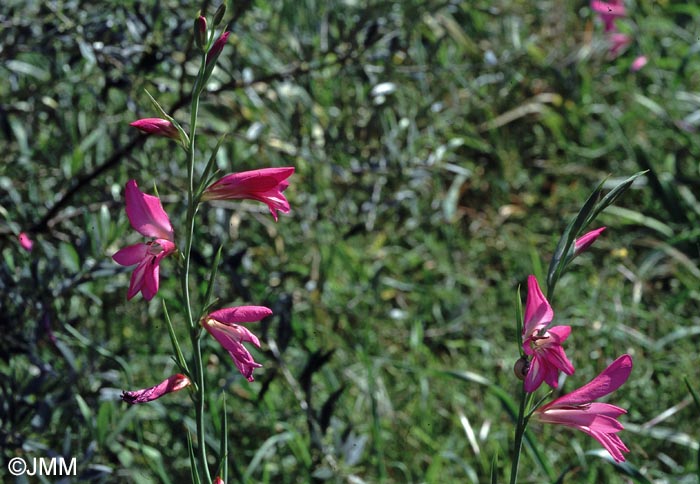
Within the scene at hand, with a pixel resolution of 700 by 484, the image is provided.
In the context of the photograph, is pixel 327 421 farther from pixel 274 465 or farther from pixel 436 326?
pixel 436 326

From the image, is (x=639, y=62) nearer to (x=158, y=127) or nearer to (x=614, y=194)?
(x=614, y=194)

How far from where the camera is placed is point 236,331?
0.93 m

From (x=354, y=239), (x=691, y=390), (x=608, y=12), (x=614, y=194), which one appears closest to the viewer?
(x=614, y=194)

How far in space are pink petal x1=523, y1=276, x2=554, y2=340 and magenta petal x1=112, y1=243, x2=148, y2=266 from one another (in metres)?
0.41

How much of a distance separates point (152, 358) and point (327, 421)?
0.63m

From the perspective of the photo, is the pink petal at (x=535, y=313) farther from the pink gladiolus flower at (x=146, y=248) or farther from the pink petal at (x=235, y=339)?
the pink gladiolus flower at (x=146, y=248)

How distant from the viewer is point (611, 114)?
300cm

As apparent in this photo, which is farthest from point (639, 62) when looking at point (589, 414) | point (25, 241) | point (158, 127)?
point (158, 127)

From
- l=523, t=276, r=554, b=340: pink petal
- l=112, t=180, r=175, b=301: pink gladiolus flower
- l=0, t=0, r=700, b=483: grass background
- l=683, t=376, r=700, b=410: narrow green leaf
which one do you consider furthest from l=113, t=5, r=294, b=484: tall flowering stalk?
l=683, t=376, r=700, b=410: narrow green leaf

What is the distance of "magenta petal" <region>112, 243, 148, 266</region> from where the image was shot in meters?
0.95

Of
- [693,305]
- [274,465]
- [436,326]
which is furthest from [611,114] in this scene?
[274,465]

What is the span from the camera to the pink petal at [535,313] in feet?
2.95

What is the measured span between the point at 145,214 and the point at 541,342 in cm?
44

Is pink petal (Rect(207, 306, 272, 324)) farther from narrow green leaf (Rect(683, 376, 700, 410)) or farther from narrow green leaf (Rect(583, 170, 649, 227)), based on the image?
narrow green leaf (Rect(683, 376, 700, 410))
